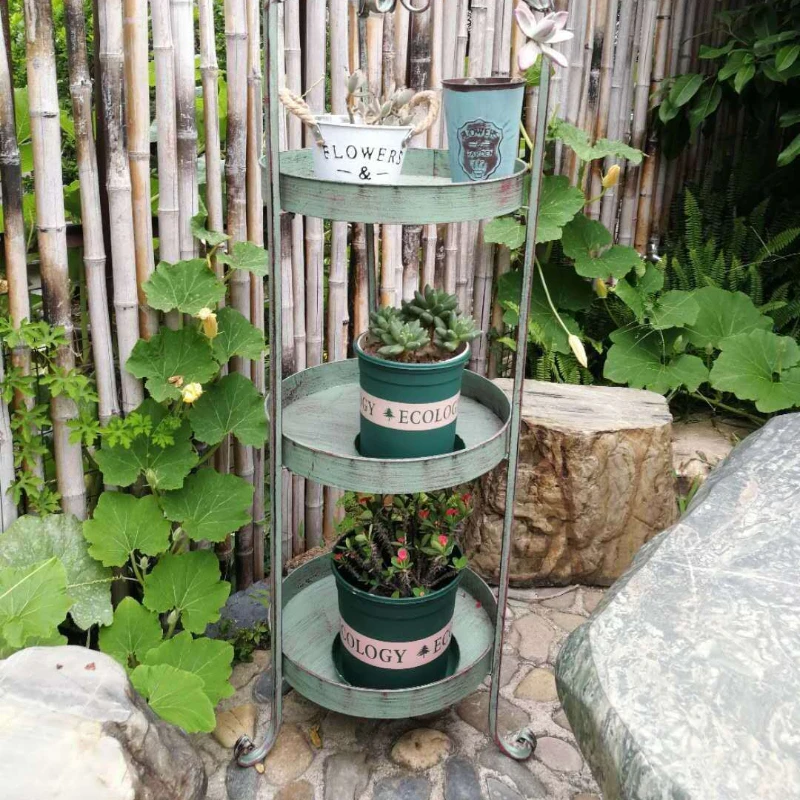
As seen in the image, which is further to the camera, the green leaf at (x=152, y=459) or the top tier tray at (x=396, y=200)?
the green leaf at (x=152, y=459)

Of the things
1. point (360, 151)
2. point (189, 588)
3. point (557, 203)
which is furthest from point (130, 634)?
point (557, 203)

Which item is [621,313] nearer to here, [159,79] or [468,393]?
[468,393]

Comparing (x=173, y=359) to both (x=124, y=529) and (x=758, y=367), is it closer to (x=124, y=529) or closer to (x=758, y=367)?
(x=124, y=529)

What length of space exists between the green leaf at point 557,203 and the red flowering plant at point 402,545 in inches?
52.7

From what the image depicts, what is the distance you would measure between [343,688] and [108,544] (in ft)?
2.33

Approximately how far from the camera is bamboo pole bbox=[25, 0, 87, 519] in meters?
2.04

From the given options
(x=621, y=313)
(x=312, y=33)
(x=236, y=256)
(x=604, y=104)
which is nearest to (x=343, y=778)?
(x=236, y=256)

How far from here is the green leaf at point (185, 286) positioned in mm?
2340

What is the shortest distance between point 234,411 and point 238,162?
0.68 metres

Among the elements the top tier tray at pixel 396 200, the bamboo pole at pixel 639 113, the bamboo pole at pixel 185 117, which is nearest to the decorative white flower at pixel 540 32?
the top tier tray at pixel 396 200

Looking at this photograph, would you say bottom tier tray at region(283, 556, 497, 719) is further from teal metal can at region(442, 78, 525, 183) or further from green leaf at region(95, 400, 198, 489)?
Result: teal metal can at region(442, 78, 525, 183)

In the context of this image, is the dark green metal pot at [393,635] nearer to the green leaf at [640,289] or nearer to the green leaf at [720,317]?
the green leaf at [640,289]

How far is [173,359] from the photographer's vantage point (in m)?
2.41

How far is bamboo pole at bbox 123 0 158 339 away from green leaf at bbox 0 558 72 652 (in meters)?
0.67
